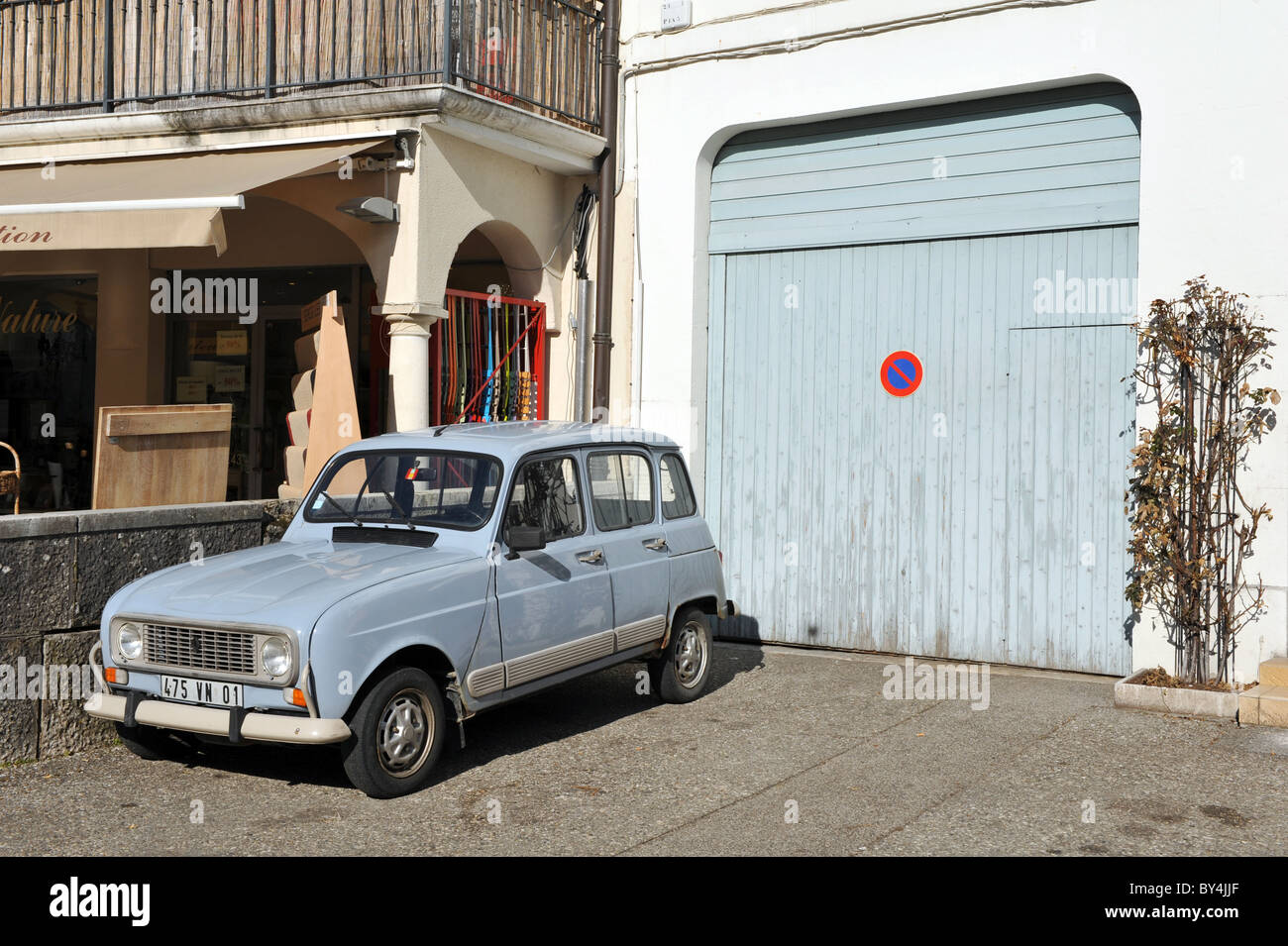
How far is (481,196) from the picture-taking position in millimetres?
10617

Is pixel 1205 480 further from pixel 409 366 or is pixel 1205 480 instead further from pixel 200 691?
pixel 200 691

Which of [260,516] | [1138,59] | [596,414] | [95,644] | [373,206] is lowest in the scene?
[95,644]

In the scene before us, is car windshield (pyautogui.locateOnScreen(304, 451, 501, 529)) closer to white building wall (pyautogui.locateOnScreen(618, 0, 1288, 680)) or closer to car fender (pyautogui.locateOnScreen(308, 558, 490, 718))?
car fender (pyautogui.locateOnScreen(308, 558, 490, 718))

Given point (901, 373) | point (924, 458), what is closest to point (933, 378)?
point (901, 373)

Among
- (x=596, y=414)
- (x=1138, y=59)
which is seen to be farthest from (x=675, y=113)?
(x=1138, y=59)

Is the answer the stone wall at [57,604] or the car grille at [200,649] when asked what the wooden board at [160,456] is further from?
the car grille at [200,649]

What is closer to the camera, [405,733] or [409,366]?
[405,733]

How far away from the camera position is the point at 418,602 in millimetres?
6301

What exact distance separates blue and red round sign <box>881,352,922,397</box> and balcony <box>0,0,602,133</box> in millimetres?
3452

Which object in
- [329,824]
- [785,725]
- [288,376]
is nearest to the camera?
[329,824]

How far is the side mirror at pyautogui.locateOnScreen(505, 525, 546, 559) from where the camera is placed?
6785mm

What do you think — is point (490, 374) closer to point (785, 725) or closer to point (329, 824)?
point (785, 725)

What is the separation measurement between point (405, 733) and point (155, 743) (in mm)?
1504

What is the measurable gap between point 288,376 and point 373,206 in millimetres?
4403
